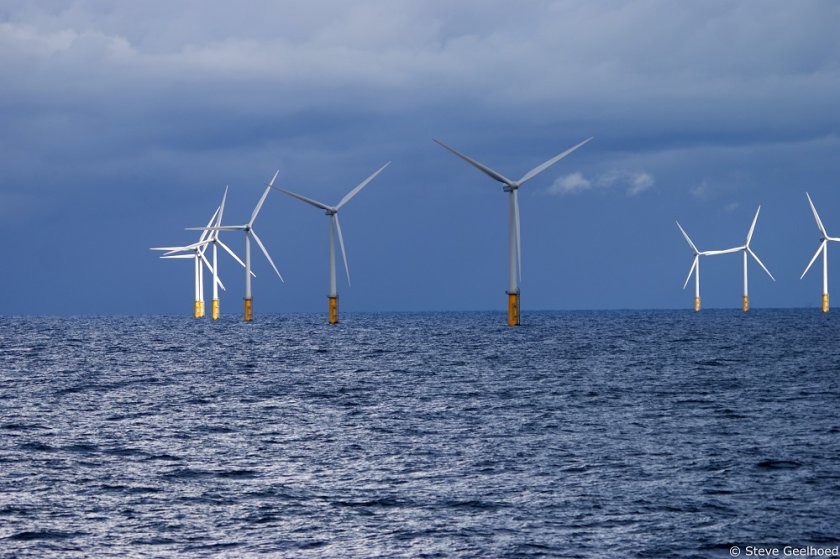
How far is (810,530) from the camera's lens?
2809 cm

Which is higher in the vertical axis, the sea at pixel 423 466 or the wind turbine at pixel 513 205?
the wind turbine at pixel 513 205

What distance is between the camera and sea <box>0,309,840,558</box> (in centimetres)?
2772

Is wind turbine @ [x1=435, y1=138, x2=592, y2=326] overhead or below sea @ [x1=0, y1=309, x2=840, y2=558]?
overhead

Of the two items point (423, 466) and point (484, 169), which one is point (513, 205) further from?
point (423, 466)

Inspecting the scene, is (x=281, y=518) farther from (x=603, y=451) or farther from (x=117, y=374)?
(x=117, y=374)

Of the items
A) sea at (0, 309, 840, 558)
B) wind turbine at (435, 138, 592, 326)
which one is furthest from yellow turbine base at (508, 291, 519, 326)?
sea at (0, 309, 840, 558)

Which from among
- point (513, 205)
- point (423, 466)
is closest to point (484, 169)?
point (513, 205)

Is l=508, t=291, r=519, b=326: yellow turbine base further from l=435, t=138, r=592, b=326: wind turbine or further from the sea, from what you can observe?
the sea

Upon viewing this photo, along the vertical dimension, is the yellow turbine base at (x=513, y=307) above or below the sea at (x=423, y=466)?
above

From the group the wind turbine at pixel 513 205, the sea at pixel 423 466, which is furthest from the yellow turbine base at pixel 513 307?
the sea at pixel 423 466

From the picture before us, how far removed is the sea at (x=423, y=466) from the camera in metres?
27.7

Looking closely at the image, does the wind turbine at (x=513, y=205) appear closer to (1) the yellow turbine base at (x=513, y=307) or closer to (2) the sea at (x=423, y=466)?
(1) the yellow turbine base at (x=513, y=307)

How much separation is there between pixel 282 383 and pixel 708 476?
44.9 m

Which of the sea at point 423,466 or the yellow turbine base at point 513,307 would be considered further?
the yellow turbine base at point 513,307
